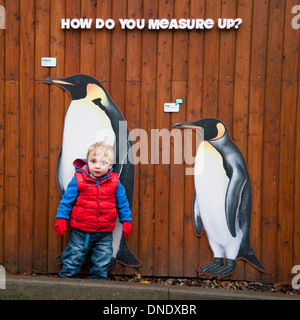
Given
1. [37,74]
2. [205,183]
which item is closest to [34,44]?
[37,74]

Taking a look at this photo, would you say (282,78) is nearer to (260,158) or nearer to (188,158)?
(260,158)

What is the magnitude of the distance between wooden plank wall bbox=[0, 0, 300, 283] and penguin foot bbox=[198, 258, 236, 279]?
10cm

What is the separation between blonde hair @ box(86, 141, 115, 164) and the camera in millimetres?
3836

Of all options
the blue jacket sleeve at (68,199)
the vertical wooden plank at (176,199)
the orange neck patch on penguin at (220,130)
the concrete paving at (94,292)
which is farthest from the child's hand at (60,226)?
the orange neck patch on penguin at (220,130)

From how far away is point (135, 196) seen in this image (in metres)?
4.16

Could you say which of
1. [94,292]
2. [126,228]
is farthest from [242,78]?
[94,292]

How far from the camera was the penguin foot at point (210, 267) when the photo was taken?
416cm

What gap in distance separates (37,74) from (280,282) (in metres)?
3.49

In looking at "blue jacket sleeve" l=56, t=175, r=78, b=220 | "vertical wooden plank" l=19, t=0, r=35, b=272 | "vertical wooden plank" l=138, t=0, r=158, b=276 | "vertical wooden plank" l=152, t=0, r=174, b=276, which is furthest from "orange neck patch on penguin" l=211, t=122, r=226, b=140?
"vertical wooden plank" l=19, t=0, r=35, b=272

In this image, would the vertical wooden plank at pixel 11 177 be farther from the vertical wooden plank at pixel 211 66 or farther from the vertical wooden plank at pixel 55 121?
the vertical wooden plank at pixel 211 66

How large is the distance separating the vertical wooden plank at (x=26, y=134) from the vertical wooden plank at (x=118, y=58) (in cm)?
88

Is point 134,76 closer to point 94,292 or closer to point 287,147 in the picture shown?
point 287,147

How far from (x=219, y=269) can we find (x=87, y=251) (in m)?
1.45

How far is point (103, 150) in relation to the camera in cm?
385
